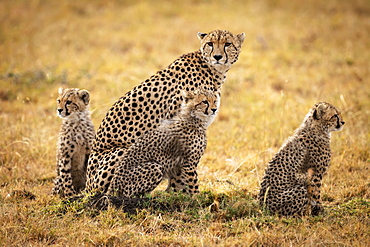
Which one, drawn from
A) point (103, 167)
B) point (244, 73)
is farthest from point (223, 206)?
point (244, 73)

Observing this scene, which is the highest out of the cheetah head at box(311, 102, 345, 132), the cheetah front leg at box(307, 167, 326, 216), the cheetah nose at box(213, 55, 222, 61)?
the cheetah nose at box(213, 55, 222, 61)

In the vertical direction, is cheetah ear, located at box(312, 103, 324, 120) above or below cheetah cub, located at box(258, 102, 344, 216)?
above

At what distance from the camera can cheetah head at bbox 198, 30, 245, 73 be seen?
511 cm

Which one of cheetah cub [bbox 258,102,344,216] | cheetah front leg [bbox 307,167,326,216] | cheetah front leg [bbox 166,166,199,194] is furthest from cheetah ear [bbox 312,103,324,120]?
cheetah front leg [bbox 166,166,199,194]

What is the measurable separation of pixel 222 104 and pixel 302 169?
3963 millimetres

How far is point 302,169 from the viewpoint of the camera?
4676mm

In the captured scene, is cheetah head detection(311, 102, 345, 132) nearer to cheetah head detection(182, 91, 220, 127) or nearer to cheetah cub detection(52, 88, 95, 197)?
cheetah head detection(182, 91, 220, 127)

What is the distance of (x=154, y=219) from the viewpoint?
4.22m

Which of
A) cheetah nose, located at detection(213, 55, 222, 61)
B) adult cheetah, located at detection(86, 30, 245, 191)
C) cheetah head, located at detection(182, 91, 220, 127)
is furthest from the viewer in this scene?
cheetah nose, located at detection(213, 55, 222, 61)

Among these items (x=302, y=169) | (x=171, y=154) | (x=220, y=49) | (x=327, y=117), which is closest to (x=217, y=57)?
(x=220, y=49)

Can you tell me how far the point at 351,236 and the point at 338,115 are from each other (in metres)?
1.31

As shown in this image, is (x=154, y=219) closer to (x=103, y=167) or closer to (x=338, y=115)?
(x=103, y=167)

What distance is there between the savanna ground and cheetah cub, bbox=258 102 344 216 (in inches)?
5.6

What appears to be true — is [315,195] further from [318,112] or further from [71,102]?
[71,102]
